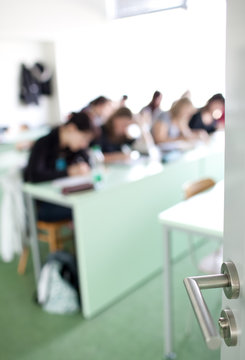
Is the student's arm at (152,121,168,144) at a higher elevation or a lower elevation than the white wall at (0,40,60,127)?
lower

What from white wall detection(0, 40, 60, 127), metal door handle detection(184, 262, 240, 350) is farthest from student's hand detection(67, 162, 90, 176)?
white wall detection(0, 40, 60, 127)

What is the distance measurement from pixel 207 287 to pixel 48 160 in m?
1.77

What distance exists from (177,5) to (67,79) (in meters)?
4.82

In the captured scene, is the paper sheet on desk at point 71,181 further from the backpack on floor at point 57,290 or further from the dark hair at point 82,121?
the backpack on floor at point 57,290

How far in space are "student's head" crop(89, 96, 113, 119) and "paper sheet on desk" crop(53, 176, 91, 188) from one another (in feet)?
3.74

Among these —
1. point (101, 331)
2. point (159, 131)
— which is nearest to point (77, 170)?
point (101, 331)

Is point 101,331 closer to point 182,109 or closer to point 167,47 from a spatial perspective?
point 167,47

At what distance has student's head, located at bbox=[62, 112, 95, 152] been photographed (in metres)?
2.12

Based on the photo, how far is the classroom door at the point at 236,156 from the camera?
0.44m

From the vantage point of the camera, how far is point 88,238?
5.86 feet

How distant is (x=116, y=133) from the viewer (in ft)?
10.0

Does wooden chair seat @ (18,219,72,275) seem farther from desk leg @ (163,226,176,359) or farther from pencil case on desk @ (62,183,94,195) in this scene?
desk leg @ (163,226,176,359)

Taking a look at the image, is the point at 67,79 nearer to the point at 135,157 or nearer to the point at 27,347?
the point at 135,157

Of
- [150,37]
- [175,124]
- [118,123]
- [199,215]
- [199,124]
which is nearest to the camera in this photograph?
[150,37]
